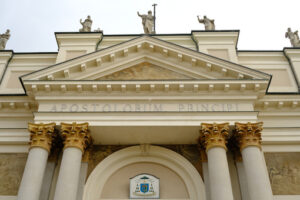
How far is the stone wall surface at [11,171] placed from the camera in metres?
14.1

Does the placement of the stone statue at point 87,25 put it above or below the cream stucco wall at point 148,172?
above

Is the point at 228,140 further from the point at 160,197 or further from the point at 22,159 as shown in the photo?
the point at 22,159

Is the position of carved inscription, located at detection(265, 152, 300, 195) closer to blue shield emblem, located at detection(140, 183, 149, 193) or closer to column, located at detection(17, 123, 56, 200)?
blue shield emblem, located at detection(140, 183, 149, 193)

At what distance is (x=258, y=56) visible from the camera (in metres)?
18.3

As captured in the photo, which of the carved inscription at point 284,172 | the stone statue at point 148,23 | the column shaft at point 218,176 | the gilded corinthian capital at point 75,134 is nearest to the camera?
the column shaft at point 218,176

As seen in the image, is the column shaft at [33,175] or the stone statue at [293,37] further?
the stone statue at [293,37]

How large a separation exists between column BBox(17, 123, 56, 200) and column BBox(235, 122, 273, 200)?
730cm

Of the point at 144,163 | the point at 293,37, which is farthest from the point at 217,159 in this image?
the point at 293,37

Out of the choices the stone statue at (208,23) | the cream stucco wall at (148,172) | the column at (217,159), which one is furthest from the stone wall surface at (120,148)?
the stone statue at (208,23)

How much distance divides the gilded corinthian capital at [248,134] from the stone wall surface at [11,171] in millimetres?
8726

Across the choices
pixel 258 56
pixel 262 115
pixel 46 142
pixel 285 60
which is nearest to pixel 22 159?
pixel 46 142

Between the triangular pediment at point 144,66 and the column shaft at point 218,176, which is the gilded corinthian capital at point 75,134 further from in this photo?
the column shaft at point 218,176

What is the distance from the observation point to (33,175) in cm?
1279

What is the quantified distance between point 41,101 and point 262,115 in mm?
9312
